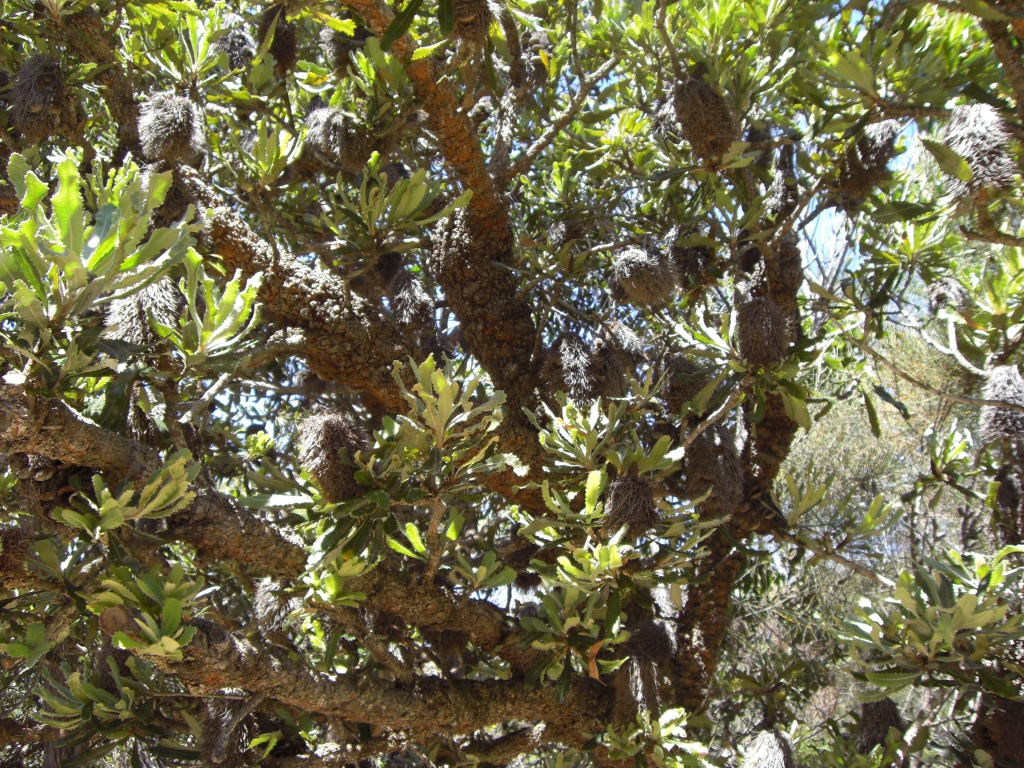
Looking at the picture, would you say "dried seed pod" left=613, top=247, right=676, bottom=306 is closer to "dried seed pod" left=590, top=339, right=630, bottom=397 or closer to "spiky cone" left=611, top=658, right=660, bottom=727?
"dried seed pod" left=590, top=339, right=630, bottom=397

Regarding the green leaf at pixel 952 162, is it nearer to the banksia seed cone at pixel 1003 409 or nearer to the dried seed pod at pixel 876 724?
the banksia seed cone at pixel 1003 409

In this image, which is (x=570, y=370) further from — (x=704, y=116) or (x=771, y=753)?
(x=771, y=753)

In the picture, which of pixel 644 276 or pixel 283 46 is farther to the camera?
pixel 283 46

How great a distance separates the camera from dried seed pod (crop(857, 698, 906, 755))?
265cm

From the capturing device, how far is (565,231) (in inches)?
113

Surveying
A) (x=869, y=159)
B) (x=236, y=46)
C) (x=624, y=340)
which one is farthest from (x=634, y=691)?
(x=236, y=46)

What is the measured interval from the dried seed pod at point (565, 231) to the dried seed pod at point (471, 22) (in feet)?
3.10

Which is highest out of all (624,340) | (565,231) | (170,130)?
(170,130)

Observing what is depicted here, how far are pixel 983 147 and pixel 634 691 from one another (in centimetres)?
189

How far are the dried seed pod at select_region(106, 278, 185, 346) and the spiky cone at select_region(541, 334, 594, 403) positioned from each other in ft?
3.59

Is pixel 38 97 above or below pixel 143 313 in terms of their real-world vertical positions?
above

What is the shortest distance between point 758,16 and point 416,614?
2.26 meters

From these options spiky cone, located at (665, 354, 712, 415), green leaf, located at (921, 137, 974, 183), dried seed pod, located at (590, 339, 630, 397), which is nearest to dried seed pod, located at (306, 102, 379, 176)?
dried seed pod, located at (590, 339, 630, 397)

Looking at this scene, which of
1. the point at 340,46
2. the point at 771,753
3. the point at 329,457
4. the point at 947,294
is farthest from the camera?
the point at 947,294
